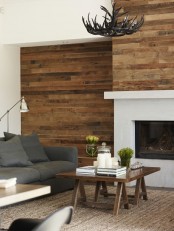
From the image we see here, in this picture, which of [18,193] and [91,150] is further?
[91,150]

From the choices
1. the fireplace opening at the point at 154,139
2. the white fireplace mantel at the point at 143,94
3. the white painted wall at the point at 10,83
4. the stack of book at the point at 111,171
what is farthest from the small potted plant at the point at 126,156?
the white painted wall at the point at 10,83

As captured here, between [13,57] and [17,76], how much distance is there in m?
0.36

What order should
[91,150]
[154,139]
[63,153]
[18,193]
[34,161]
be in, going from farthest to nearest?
[91,150] → [154,139] → [63,153] → [34,161] → [18,193]

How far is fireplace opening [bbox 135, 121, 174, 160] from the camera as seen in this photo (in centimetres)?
768

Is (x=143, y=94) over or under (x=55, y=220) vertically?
over

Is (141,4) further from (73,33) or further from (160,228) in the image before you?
(160,228)

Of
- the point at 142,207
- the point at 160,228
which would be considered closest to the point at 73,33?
the point at 142,207

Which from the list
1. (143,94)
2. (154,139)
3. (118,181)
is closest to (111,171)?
(118,181)

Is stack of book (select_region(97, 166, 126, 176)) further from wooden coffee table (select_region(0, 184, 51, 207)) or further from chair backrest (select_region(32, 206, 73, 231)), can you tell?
Result: chair backrest (select_region(32, 206, 73, 231))

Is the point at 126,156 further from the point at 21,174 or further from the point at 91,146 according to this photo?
the point at 91,146

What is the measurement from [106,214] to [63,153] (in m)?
1.91

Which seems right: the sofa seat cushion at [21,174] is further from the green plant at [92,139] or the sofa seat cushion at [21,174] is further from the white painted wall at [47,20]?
the white painted wall at [47,20]

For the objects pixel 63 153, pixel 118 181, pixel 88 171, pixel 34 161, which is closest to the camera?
pixel 118 181

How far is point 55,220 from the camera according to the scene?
2625 mm
